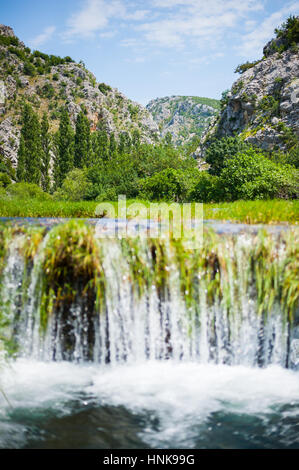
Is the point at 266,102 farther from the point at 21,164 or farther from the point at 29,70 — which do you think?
the point at 29,70

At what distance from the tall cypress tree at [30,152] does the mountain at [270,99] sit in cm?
3069

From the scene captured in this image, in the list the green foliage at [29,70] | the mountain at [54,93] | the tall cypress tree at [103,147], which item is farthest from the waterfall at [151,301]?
the green foliage at [29,70]

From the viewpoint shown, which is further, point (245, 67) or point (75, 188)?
point (245, 67)

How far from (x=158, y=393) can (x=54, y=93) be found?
10741 centimetres

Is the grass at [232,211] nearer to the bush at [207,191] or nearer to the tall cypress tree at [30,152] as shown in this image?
the bush at [207,191]

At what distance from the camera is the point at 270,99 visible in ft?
176

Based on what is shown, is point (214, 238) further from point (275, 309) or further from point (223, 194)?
point (223, 194)

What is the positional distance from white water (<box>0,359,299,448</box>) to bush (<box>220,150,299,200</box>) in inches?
640

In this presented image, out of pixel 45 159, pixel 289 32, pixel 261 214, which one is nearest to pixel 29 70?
pixel 45 159

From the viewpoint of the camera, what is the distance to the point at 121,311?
18.0ft

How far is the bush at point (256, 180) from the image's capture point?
20.7 metres

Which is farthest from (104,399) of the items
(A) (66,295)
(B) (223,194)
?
(B) (223,194)

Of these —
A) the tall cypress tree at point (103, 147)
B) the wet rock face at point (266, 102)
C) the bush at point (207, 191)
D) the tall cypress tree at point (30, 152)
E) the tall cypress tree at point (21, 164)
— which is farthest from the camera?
the tall cypress tree at point (103, 147)
